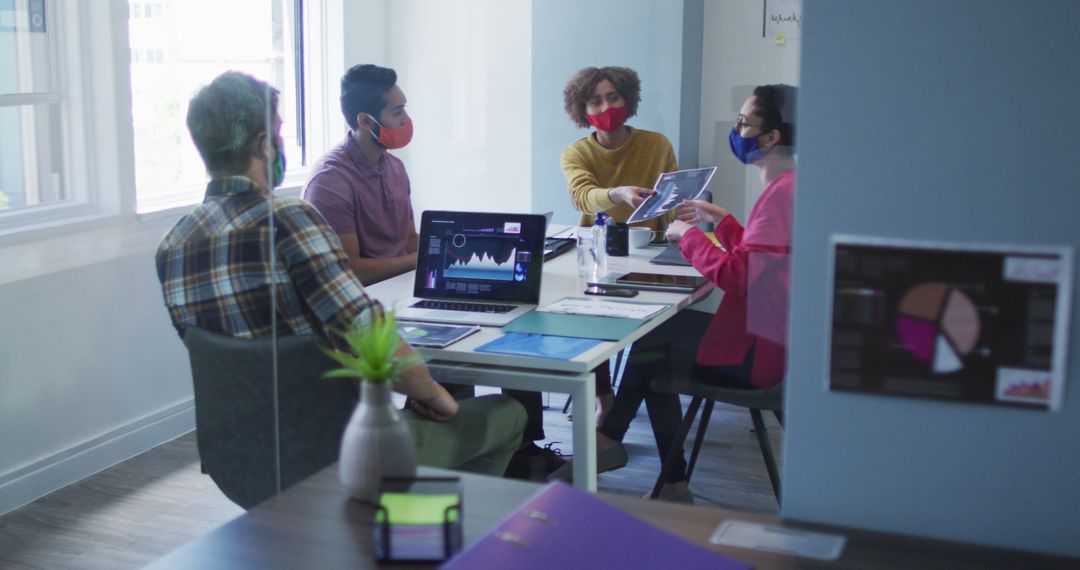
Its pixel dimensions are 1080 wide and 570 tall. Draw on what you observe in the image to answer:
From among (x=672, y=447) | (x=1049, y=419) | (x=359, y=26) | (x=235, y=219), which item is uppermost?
(x=359, y=26)

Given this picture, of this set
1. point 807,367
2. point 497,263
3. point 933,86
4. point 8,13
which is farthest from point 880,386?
point 8,13

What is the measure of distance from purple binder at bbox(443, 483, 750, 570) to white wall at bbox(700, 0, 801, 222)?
544mm

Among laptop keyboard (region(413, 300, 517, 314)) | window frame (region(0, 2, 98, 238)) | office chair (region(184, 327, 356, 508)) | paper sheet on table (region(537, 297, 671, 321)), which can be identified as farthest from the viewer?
laptop keyboard (region(413, 300, 517, 314))

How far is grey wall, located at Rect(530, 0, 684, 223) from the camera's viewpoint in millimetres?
1817

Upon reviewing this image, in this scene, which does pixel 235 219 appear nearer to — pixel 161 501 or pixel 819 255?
pixel 161 501

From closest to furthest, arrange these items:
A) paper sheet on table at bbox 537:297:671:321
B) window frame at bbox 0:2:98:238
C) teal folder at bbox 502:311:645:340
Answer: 1. window frame at bbox 0:2:98:238
2. teal folder at bbox 502:311:645:340
3. paper sheet on table at bbox 537:297:671:321

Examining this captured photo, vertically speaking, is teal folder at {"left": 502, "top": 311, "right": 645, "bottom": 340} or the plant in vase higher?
the plant in vase

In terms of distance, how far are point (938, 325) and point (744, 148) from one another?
47 cm

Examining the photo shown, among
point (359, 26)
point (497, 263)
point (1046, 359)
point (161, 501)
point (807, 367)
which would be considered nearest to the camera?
point (1046, 359)

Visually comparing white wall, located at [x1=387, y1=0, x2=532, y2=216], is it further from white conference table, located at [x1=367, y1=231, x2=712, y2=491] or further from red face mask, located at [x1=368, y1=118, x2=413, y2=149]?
white conference table, located at [x1=367, y1=231, x2=712, y2=491]

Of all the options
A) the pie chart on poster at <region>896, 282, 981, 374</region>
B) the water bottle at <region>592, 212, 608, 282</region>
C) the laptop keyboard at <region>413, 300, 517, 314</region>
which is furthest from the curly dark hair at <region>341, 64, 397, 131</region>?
the pie chart on poster at <region>896, 282, 981, 374</region>

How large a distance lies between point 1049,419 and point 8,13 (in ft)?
8.75

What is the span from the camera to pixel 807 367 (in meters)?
1.33

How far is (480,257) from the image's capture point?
266 cm
